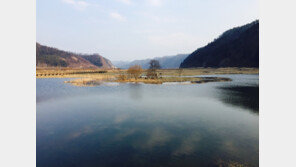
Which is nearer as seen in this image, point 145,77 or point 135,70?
point 135,70

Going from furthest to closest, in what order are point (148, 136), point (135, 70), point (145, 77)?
Answer: point (145, 77) → point (135, 70) → point (148, 136)

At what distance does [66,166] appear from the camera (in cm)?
1335

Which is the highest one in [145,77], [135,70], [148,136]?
[135,70]

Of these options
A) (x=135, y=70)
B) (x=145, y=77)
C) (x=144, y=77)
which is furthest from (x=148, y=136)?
(x=144, y=77)

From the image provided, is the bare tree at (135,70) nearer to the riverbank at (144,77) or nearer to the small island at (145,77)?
the small island at (145,77)

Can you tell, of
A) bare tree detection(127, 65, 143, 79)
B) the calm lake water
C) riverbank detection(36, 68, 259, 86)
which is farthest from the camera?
bare tree detection(127, 65, 143, 79)

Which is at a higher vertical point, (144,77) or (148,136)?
(144,77)

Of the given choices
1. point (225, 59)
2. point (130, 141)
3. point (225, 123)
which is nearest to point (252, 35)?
point (225, 59)

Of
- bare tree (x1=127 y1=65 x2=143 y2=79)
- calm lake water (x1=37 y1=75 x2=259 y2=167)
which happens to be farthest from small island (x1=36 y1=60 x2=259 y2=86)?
calm lake water (x1=37 y1=75 x2=259 y2=167)

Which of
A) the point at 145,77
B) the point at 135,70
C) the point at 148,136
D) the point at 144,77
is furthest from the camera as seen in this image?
the point at 144,77

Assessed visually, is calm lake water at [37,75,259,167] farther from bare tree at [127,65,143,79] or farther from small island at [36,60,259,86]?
bare tree at [127,65,143,79]

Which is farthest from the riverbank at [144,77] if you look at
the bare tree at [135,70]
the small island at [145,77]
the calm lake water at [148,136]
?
the calm lake water at [148,136]

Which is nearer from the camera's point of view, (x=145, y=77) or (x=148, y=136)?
(x=148, y=136)

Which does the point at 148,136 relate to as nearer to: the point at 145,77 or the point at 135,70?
the point at 135,70
